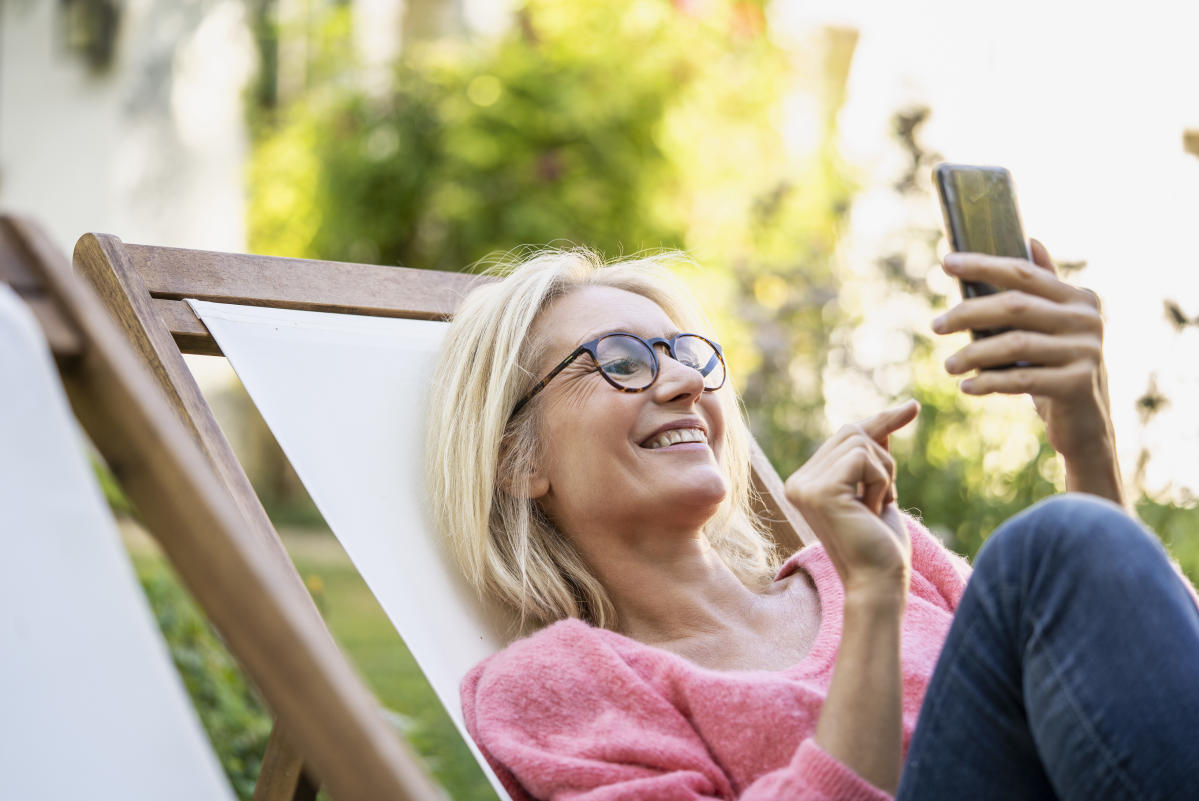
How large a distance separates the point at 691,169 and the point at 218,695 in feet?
18.6

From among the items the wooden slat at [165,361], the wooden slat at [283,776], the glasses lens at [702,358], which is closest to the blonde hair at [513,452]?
the glasses lens at [702,358]

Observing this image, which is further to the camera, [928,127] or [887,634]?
[928,127]

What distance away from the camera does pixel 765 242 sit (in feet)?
23.9

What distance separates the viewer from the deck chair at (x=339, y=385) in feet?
7.52

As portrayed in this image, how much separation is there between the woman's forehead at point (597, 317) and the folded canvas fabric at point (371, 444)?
1.04 feet

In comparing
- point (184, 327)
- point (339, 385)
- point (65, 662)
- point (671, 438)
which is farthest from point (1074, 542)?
point (184, 327)

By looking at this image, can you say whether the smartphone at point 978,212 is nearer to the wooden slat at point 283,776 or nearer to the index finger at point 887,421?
the index finger at point 887,421

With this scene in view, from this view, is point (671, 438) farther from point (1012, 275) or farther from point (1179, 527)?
point (1179, 527)

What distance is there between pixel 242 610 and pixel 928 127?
14.1 ft

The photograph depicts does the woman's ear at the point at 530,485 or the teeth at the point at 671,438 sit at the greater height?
the woman's ear at the point at 530,485

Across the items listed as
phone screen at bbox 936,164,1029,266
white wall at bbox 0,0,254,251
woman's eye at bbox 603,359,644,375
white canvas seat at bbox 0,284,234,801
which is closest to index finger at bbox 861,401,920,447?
phone screen at bbox 936,164,1029,266

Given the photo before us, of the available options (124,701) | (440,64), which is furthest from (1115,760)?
(440,64)

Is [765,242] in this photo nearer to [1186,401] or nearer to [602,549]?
[1186,401]

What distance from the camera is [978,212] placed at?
203 centimetres
